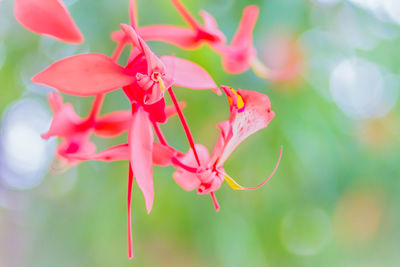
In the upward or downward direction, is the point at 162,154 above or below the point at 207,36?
below

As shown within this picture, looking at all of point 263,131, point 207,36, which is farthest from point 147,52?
point 263,131

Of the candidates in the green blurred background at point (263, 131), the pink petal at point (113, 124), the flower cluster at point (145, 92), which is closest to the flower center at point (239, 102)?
the flower cluster at point (145, 92)

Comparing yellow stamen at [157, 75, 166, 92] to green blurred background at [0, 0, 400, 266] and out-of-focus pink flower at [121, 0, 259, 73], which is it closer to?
out-of-focus pink flower at [121, 0, 259, 73]

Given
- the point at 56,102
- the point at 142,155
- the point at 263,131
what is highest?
the point at 263,131

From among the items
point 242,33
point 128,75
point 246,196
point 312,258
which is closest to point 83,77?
point 128,75

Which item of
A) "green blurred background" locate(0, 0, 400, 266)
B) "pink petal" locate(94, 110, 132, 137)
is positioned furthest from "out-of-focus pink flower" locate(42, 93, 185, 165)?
"green blurred background" locate(0, 0, 400, 266)

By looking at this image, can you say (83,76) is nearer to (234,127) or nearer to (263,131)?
(234,127)

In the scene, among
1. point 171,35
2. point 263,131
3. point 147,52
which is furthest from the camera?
point 263,131

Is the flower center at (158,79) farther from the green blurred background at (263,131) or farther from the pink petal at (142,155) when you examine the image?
the green blurred background at (263,131)
